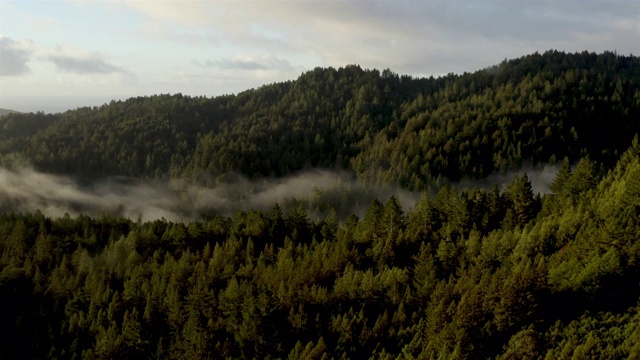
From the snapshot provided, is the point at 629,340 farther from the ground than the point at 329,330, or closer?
farther from the ground

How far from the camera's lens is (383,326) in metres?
71.8

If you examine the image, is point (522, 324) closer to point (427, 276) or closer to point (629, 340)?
point (629, 340)

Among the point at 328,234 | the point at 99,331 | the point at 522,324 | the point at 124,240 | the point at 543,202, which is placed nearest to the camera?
the point at 522,324

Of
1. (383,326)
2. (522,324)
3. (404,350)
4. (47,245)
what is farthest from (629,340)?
(47,245)

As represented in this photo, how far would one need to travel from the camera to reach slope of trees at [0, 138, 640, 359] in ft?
207

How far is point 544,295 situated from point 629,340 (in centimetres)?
1385

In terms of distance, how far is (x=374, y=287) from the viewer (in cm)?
8050

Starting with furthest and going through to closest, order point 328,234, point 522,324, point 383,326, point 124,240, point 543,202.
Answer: point 124,240
point 328,234
point 543,202
point 383,326
point 522,324

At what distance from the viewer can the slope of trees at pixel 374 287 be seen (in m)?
63.2

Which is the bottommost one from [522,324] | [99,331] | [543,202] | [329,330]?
[99,331]

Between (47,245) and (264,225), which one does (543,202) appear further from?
(47,245)

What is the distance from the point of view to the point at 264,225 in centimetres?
12712

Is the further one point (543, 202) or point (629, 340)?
point (543, 202)

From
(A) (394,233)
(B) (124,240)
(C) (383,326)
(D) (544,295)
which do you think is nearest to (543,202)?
(A) (394,233)
